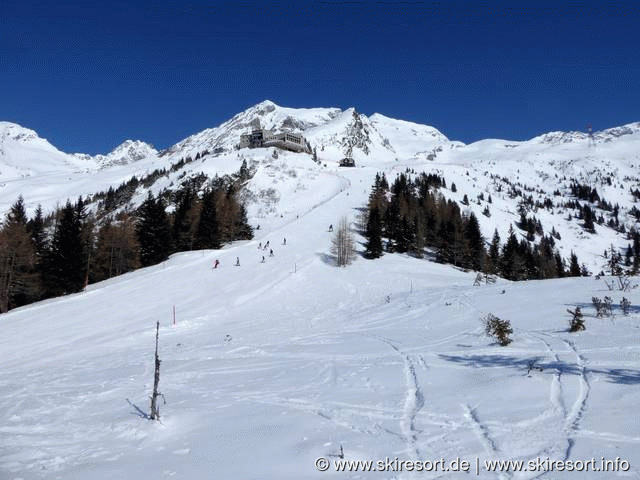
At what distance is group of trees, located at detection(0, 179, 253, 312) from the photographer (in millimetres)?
42062

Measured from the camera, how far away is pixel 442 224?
2692 inches

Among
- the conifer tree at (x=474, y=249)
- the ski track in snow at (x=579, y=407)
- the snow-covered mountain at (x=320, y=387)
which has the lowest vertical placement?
the snow-covered mountain at (x=320, y=387)

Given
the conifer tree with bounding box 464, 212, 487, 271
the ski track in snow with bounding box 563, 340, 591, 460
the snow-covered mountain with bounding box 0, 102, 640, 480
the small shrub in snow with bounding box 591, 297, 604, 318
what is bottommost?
the snow-covered mountain with bounding box 0, 102, 640, 480

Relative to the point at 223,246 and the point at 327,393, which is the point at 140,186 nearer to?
the point at 223,246

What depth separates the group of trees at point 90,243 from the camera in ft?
138

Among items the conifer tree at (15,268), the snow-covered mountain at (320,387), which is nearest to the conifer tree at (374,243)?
the snow-covered mountain at (320,387)

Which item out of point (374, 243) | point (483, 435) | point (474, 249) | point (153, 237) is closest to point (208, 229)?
point (153, 237)

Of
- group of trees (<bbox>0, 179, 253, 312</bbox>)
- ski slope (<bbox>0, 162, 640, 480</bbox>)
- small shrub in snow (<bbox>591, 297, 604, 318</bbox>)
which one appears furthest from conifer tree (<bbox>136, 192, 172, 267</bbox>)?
small shrub in snow (<bbox>591, 297, 604, 318</bbox>)

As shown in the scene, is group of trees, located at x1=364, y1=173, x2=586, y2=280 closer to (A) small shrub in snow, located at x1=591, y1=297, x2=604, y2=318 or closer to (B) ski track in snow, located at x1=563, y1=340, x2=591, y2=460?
(A) small shrub in snow, located at x1=591, y1=297, x2=604, y2=318

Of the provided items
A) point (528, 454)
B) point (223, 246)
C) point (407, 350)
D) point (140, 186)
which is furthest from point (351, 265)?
point (140, 186)
